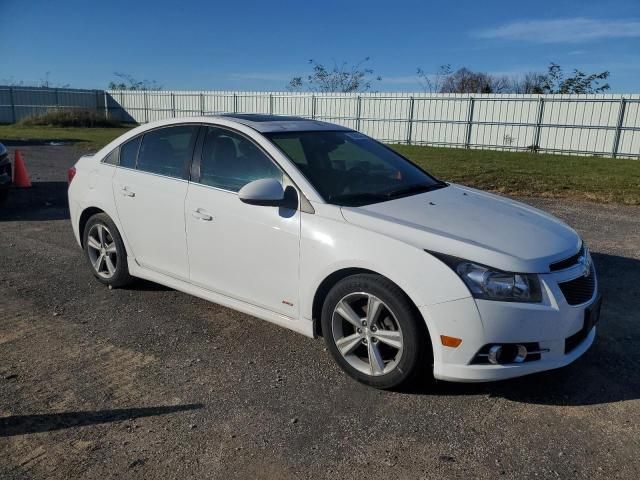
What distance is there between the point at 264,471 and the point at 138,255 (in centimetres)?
264

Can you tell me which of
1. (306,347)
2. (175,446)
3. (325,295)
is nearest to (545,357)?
(325,295)

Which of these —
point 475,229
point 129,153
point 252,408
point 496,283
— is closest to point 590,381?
point 496,283

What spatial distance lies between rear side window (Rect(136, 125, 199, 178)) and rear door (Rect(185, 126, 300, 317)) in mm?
150

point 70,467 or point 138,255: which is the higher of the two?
point 138,255

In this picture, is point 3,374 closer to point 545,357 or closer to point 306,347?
point 306,347

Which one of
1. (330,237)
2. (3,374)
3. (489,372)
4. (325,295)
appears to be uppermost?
(330,237)

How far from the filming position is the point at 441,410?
3.20 m

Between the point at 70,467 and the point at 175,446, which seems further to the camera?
the point at 175,446

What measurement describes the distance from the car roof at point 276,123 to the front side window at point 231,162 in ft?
0.57

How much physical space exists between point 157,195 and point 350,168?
5.16 ft

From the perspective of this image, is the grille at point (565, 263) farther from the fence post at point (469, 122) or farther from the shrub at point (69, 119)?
the shrub at point (69, 119)

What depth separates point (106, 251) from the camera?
200 inches

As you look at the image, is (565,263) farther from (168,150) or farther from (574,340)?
(168,150)

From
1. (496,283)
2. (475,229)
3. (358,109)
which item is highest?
(358,109)
